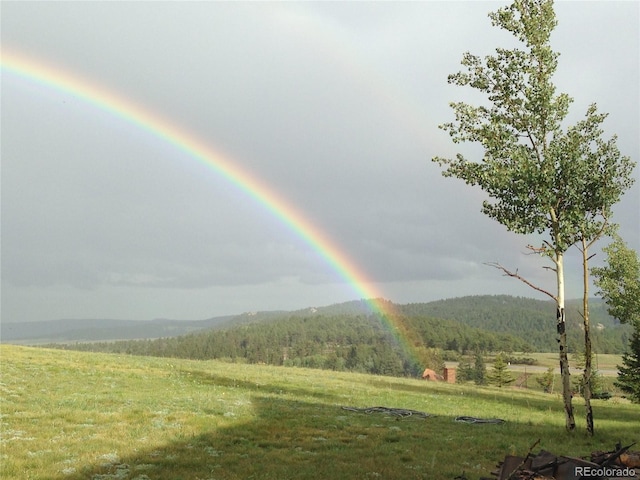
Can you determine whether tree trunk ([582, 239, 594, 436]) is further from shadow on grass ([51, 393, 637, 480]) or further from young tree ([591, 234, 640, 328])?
young tree ([591, 234, 640, 328])

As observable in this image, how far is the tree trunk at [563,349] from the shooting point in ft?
74.5

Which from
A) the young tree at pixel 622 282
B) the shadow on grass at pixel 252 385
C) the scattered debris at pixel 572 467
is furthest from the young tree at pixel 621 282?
the scattered debris at pixel 572 467

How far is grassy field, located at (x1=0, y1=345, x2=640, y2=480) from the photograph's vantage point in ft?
48.3

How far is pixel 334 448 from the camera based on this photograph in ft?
59.2

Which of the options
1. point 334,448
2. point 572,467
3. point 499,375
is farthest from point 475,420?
point 499,375

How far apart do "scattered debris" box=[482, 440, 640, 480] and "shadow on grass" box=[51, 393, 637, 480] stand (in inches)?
148

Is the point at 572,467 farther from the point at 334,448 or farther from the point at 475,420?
the point at 475,420

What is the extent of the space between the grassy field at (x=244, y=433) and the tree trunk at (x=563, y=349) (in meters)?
0.85

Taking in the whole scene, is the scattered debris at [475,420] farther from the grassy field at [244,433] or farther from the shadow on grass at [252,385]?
the shadow on grass at [252,385]

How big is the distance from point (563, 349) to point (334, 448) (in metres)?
12.7

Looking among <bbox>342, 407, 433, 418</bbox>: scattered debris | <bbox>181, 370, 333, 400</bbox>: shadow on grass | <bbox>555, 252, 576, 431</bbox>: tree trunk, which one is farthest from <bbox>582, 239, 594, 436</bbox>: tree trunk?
<bbox>181, 370, 333, 400</bbox>: shadow on grass

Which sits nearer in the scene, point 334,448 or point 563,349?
point 334,448

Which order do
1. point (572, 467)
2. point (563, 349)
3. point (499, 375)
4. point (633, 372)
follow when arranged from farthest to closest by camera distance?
point (499, 375) → point (633, 372) → point (563, 349) → point (572, 467)

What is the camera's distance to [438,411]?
29719 millimetres
